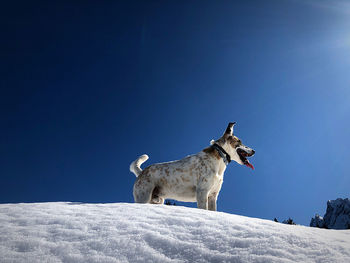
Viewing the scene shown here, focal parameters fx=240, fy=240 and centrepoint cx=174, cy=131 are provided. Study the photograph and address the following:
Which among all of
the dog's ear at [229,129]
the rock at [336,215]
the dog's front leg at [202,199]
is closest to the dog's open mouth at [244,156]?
the dog's ear at [229,129]

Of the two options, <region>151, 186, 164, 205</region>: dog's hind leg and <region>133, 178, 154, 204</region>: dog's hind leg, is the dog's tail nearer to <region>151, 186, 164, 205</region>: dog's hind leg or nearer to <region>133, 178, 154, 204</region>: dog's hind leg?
<region>133, 178, 154, 204</region>: dog's hind leg

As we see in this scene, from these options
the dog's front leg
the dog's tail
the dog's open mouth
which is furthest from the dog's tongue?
the dog's tail

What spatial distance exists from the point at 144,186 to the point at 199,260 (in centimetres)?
491

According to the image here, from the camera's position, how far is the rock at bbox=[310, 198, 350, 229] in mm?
79750

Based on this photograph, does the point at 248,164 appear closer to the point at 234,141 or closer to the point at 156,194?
the point at 234,141

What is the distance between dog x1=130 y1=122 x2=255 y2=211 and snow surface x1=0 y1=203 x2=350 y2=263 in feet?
11.7

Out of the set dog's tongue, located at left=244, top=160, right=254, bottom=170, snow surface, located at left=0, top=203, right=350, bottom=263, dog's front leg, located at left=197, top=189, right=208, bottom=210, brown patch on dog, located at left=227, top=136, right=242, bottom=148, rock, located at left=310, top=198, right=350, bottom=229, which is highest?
rock, located at left=310, top=198, right=350, bottom=229

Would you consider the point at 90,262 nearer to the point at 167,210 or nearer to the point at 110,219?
the point at 110,219

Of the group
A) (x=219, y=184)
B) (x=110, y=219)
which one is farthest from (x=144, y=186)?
(x=110, y=219)

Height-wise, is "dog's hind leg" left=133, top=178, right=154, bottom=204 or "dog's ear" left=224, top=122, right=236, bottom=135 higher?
"dog's ear" left=224, top=122, right=236, bottom=135

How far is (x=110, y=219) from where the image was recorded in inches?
110

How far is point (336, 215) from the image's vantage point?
85.7m

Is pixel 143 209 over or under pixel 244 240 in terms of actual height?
over

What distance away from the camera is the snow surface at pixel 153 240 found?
1.99m
